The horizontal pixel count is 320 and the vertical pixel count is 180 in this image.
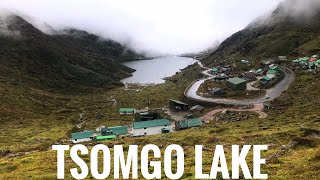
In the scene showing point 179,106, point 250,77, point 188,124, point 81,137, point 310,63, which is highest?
point 310,63

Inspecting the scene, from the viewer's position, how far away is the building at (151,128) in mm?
116938

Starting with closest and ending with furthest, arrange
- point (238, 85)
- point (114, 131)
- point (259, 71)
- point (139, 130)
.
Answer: point (114, 131), point (139, 130), point (238, 85), point (259, 71)

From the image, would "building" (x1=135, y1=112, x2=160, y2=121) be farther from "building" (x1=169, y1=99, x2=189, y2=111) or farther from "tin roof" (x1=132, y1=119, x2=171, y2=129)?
"tin roof" (x1=132, y1=119, x2=171, y2=129)

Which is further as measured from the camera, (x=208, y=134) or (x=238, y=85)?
(x=238, y=85)

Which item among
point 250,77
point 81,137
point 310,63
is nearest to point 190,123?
point 81,137

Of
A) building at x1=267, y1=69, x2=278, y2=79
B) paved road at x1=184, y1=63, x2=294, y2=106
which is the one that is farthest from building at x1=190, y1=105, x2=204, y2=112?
building at x1=267, y1=69, x2=278, y2=79

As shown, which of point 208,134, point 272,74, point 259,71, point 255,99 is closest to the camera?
point 208,134

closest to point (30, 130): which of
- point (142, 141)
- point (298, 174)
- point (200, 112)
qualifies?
point (200, 112)

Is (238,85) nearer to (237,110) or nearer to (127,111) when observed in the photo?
(237,110)

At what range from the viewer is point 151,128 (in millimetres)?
119500

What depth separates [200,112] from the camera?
13825 cm

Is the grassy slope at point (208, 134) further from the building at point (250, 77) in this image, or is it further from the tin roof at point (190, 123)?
the building at point (250, 77)

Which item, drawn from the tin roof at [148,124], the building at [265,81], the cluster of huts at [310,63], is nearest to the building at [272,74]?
the building at [265,81]

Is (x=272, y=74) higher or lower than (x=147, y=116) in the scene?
higher
